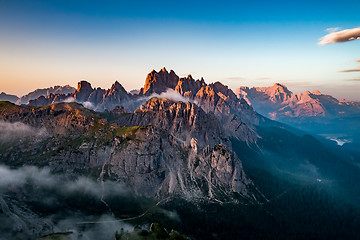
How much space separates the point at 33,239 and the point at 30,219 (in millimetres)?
33934

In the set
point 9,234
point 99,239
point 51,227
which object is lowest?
point 99,239

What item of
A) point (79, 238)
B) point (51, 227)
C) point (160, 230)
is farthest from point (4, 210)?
point (160, 230)

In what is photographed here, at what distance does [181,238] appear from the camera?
182m

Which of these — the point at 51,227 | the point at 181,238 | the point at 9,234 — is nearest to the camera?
the point at 9,234

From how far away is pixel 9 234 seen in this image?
163750 mm

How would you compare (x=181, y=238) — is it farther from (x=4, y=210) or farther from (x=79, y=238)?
→ (x=4, y=210)

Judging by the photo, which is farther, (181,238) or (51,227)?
(51,227)

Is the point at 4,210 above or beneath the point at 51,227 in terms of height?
above

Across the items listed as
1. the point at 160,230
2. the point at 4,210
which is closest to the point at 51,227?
the point at 4,210

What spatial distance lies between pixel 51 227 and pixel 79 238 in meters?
24.9

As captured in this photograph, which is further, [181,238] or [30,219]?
[30,219]

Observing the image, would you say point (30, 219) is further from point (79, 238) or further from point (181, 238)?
point (181, 238)

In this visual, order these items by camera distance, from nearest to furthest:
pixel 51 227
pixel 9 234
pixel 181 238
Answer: pixel 9 234 → pixel 181 238 → pixel 51 227

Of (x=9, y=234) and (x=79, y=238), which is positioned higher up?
(x=9, y=234)
